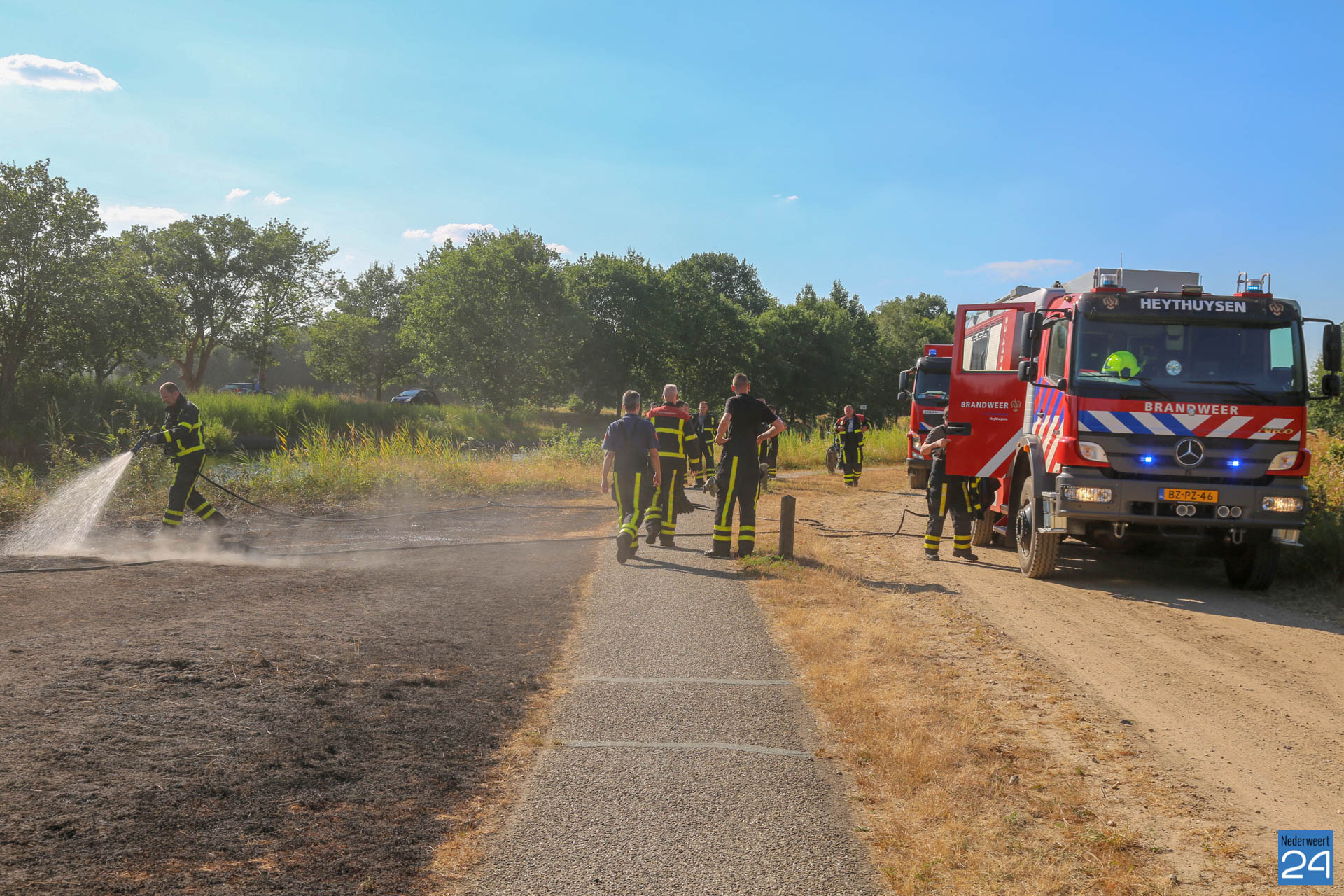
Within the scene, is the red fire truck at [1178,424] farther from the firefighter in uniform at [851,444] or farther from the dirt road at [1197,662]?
the firefighter in uniform at [851,444]

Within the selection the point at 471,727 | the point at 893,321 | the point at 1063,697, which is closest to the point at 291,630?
the point at 471,727

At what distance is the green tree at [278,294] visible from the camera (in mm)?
57500

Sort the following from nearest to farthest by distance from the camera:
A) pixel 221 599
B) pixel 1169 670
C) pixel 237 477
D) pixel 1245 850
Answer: pixel 1245 850 < pixel 1169 670 < pixel 221 599 < pixel 237 477

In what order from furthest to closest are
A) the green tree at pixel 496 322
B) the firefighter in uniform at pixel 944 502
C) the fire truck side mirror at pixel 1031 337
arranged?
the green tree at pixel 496 322, the firefighter in uniform at pixel 944 502, the fire truck side mirror at pixel 1031 337

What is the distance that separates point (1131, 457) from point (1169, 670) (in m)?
3.32

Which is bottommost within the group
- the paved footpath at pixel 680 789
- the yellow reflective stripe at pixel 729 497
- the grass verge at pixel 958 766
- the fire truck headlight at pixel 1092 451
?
the paved footpath at pixel 680 789

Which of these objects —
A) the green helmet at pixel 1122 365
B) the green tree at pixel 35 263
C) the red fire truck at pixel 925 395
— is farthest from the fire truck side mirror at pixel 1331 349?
the green tree at pixel 35 263

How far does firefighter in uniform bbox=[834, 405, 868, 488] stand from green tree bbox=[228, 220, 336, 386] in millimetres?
48141

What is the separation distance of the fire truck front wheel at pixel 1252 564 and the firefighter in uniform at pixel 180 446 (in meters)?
12.4

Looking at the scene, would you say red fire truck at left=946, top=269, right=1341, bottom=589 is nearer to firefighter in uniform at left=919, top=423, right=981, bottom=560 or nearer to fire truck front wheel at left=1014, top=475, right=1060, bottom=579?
fire truck front wheel at left=1014, top=475, right=1060, bottom=579

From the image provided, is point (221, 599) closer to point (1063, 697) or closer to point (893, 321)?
point (1063, 697)

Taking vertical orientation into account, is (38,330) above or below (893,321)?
below

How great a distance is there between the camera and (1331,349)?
883 centimetres

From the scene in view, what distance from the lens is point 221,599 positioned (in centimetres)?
752
